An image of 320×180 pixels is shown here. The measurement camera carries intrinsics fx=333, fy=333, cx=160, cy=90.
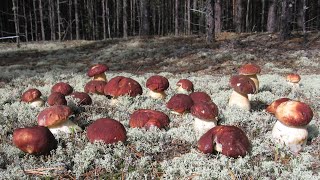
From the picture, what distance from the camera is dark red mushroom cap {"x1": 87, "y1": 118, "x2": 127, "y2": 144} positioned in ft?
13.5

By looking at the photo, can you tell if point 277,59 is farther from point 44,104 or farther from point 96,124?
point 96,124

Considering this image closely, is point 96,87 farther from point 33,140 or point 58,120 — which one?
point 33,140

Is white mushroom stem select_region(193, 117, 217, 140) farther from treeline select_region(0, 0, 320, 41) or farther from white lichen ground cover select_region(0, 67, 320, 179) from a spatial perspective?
treeline select_region(0, 0, 320, 41)

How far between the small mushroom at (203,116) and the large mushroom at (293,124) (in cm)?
85

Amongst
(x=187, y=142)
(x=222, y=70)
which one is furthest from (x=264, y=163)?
(x=222, y=70)

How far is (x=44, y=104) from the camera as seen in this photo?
640 centimetres

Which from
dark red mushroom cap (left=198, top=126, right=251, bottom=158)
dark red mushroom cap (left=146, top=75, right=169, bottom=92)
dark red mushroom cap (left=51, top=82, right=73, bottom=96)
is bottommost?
dark red mushroom cap (left=198, top=126, right=251, bottom=158)

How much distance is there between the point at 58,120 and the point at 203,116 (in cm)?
194

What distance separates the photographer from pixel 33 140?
12.6ft

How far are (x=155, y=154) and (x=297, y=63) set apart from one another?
1044 cm

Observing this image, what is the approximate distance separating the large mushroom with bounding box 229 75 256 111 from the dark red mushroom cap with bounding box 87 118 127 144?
2247mm

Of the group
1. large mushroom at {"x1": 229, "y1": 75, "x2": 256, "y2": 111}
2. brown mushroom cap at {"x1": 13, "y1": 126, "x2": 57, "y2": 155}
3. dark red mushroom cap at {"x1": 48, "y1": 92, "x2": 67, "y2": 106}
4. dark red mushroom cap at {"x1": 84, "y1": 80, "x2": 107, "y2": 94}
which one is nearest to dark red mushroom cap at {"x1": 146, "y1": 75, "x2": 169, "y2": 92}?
dark red mushroom cap at {"x1": 84, "y1": 80, "x2": 107, "y2": 94}

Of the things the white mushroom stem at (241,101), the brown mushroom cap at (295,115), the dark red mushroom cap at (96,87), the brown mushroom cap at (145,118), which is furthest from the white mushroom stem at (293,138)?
the dark red mushroom cap at (96,87)

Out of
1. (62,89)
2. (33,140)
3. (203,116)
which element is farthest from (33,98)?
(203,116)
